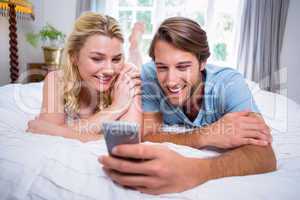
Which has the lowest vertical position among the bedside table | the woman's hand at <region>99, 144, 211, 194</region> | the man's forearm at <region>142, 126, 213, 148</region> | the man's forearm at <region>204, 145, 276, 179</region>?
the bedside table

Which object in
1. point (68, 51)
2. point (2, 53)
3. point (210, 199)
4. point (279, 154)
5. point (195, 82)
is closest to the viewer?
point (210, 199)

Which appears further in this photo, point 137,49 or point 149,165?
point 137,49

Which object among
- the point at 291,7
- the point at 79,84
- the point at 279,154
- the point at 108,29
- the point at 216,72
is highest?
the point at 291,7

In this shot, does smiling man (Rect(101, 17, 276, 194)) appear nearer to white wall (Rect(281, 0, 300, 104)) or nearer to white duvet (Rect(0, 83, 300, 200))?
white duvet (Rect(0, 83, 300, 200))

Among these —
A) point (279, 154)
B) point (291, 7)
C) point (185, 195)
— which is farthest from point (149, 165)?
point (291, 7)

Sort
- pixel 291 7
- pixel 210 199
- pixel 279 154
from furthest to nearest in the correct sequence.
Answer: pixel 291 7, pixel 279 154, pixel 210 199

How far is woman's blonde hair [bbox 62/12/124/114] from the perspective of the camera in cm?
132

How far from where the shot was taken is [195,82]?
4.08 ft

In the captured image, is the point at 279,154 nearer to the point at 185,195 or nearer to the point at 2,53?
the point at 185,195

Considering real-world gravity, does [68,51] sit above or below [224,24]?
below

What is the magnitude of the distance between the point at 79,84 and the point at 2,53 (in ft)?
7.83

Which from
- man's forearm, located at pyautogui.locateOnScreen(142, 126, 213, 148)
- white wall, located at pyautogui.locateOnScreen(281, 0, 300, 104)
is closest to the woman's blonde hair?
man's forearm, located at pyautogui.locateOnScreen(142, 126, 213, 148)

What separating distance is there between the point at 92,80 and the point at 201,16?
251 cm

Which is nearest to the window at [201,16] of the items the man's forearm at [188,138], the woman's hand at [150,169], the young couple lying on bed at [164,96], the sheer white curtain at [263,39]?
the sheer white curtain at [263,39]
